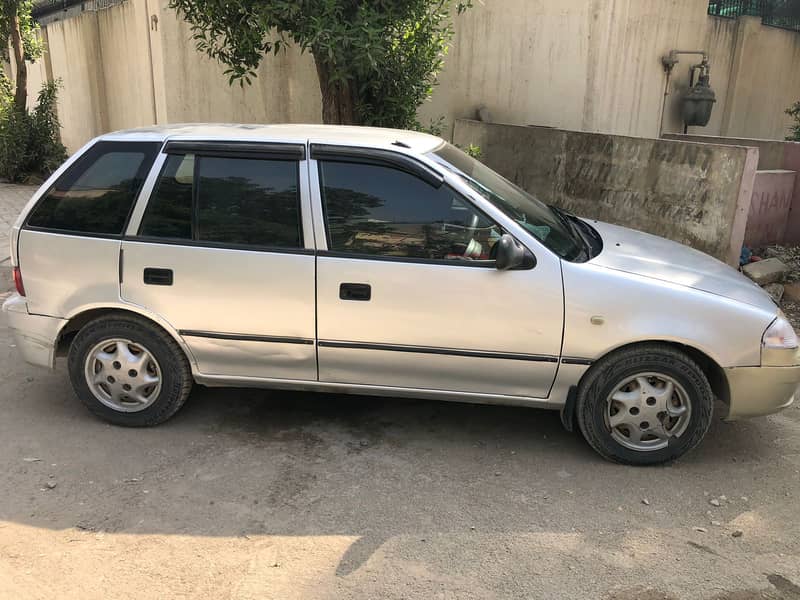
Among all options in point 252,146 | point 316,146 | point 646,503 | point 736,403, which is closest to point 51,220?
point 252,146

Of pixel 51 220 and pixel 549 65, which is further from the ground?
pixel 549 65

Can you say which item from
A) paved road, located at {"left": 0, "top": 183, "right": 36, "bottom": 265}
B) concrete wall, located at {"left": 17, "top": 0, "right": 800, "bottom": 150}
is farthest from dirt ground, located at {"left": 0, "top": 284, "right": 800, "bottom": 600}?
concrete wall, located at {"left": 17, "top": 0, "right": 800, "bottom": 150}

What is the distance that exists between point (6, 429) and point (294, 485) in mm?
1902

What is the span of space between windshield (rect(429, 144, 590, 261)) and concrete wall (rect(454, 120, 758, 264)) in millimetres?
3033

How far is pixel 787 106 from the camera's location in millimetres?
13695

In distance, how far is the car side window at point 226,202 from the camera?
12.2 feet

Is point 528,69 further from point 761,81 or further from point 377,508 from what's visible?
point 377,508

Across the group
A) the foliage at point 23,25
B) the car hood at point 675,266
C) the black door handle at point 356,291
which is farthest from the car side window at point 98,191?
the foliage at point 23,25

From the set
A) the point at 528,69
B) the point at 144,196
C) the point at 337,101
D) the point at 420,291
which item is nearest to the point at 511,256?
the point at 420,291

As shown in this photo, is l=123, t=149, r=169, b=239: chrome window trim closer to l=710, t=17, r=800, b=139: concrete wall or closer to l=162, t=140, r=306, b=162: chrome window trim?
l=162, t=140, r=306, b=162: chrome window trim

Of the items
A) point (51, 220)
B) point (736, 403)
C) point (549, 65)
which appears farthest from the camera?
point (549, 65)

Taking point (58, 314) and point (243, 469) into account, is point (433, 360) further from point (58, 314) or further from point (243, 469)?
point (58, 314)

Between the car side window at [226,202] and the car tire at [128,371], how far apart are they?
0.60 m

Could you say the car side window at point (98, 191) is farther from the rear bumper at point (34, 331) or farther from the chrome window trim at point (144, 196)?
the rear bumper at point (34, 331)
